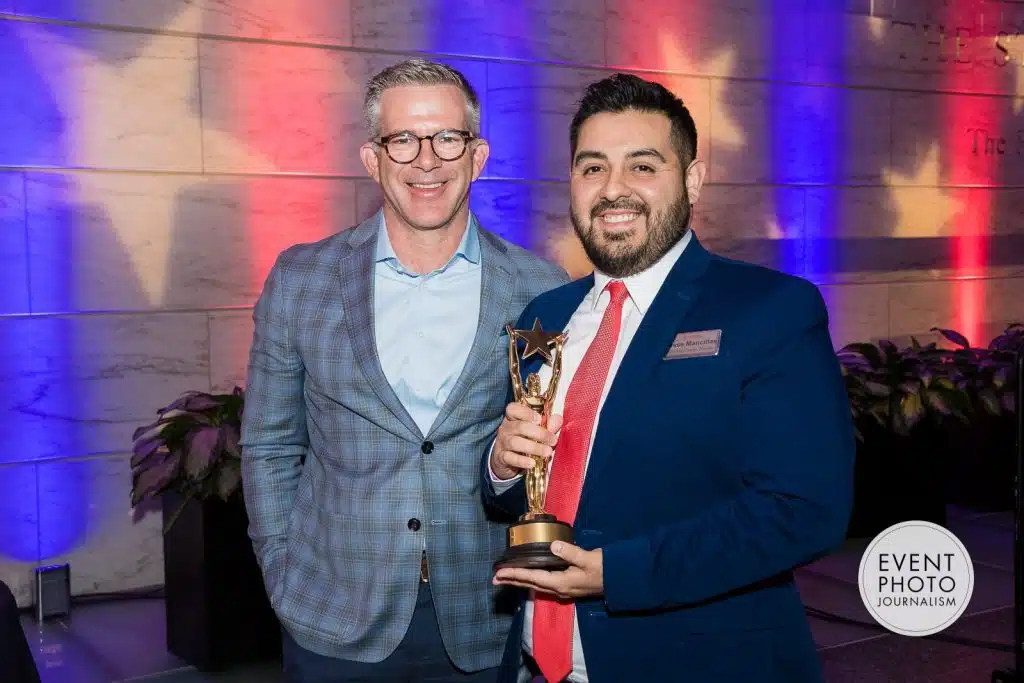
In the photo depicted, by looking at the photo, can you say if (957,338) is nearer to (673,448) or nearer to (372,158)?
(372,158)

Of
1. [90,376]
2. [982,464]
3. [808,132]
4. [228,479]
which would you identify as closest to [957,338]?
[982,464]

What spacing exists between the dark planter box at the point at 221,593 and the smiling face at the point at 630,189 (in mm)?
2770

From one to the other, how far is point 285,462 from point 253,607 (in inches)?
81.4

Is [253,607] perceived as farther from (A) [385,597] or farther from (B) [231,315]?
(A) [385,597]

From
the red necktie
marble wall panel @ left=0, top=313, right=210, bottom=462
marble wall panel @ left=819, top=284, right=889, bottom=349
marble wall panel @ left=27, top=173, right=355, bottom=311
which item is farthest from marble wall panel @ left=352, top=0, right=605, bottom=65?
the red necktie

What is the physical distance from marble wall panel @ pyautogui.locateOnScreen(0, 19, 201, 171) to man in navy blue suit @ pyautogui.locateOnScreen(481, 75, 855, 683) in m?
3.95

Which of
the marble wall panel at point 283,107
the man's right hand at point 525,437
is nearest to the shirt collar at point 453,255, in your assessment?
the man's right hand at point 525,437

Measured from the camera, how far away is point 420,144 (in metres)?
2.42

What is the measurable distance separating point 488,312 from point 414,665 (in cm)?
79

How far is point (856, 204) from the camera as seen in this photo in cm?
797

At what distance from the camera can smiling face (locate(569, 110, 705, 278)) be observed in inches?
79.9

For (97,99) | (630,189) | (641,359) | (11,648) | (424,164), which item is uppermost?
(97,99)

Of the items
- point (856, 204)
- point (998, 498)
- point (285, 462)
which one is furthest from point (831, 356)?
point (856, 204)

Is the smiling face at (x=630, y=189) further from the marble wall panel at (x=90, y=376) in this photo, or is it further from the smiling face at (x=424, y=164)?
the marble wall panel at (x=90, y=376)
